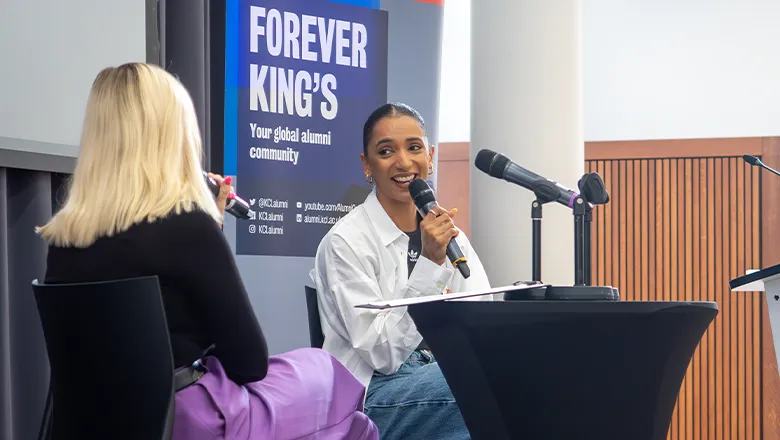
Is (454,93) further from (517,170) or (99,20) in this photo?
(517,170)

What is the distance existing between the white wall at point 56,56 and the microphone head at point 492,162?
135 cm

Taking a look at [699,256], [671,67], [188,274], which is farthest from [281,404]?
[699,256]

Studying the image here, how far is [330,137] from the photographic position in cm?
354

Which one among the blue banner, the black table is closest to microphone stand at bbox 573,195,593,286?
the black table

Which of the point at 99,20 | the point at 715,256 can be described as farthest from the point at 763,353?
the point at 99,20

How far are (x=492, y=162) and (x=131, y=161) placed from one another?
74cm

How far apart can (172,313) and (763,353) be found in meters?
4.55

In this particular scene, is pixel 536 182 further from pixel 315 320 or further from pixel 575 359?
pixel 315 320

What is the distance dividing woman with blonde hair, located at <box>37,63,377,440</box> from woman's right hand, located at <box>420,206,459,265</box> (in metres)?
0.39

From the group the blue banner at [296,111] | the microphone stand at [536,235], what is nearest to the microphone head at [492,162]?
the microphone stand at [536,235]

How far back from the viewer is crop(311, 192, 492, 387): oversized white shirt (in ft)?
7.35

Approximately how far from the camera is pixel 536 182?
1.86 meters

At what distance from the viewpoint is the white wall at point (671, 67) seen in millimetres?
5188

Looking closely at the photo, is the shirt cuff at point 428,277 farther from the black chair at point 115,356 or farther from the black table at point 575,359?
the black chair at point 115,356
